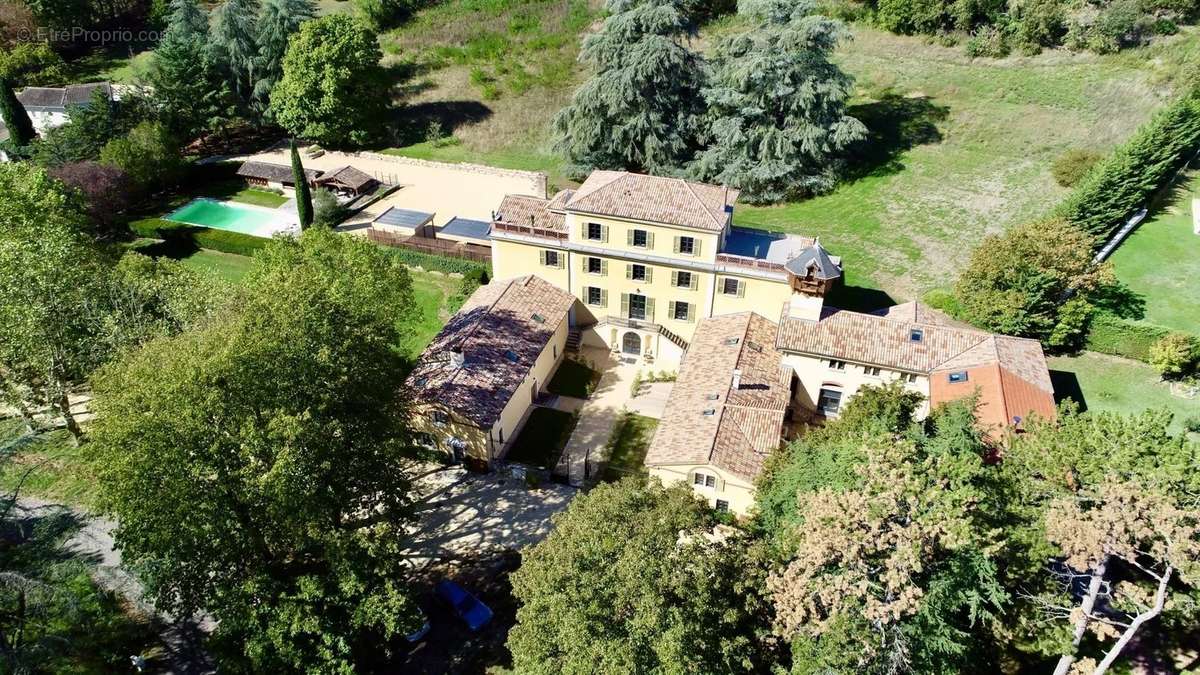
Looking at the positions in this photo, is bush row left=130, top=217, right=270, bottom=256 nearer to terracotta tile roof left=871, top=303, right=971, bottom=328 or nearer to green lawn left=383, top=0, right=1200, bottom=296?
green lawn left=383, top=0, right=1200, bottom=296

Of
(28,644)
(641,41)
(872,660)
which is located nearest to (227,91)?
(641,41)

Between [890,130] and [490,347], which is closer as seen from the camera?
[490,347]

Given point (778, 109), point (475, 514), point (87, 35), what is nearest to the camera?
point (475, 514)

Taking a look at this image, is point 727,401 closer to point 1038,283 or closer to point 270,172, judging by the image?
point 1038,283

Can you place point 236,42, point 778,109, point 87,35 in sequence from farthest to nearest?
point 87,35 < point 236,42 < point 778,109

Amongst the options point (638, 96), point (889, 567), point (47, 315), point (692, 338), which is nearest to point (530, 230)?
point (692, 338)

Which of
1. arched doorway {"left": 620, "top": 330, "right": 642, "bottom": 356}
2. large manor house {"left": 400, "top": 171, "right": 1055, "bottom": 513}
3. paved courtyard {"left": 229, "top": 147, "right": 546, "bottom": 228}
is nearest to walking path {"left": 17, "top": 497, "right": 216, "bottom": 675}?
large manor house {"left": 400, "top": 171, "right": 1055, "bottom": 513}

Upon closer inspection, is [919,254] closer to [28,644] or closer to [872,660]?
[872,660]
